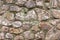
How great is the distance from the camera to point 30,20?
294 cm

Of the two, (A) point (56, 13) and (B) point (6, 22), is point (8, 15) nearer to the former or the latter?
(B) point (6, 22)

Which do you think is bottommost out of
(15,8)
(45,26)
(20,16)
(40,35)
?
(40,35)

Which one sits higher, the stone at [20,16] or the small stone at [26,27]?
the stone at [20,16]

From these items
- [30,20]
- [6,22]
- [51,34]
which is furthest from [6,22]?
[51,34]

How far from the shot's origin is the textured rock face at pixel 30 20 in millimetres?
2918

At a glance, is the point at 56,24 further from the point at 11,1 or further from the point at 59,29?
the point at 11,1

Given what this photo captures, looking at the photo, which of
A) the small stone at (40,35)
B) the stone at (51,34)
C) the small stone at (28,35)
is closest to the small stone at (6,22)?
the small stone at (28,35)

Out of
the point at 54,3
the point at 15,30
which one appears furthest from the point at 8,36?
the point at 54,3

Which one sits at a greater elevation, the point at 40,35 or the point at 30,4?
the point at 30,4

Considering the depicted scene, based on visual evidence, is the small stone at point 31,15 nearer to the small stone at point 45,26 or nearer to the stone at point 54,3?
the small stone at point 45,26

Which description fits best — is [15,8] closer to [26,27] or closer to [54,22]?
[26,27]

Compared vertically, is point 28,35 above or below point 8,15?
below

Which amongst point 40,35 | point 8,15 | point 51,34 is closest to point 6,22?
point 8,15

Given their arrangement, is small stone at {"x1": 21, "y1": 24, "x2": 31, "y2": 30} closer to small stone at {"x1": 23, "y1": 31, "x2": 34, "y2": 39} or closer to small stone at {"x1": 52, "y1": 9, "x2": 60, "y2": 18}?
small stone at {"x1": 23, "y1": 31, "x2": 34, "y2": 39}
